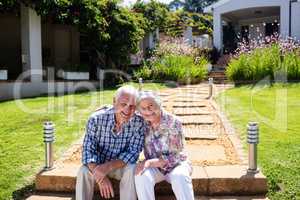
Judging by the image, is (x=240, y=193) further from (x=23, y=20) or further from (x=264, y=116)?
(x=23, y=20)

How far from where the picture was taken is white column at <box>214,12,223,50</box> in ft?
73.9

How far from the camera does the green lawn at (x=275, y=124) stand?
4691 mm

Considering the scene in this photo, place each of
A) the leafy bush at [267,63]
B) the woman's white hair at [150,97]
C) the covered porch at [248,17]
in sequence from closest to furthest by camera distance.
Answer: the woman's white hair at [150,97] < the leafy bush at [267,63] < the covered porch at [248,17]

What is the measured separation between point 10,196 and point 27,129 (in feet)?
8.51

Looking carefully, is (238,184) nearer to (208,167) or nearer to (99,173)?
(208,167)

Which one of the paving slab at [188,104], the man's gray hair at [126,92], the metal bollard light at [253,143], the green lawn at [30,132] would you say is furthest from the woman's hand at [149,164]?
the paving slab at [188,104]

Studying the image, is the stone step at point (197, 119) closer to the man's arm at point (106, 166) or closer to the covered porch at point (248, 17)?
the man's arm at point (106, 166)

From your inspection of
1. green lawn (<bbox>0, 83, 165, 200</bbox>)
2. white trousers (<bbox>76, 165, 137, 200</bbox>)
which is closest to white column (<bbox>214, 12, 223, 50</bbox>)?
green lawn (<bbox>0, 83, 165, 200</bbox>)

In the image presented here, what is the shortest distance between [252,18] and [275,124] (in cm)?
2074

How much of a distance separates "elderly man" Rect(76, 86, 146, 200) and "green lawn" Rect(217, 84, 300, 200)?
156cm

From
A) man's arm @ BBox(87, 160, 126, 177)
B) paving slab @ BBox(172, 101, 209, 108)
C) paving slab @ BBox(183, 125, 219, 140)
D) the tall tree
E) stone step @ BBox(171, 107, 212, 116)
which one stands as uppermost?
the tall tree

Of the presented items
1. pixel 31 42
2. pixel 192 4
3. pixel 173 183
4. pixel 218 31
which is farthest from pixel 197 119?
pixel 192 4

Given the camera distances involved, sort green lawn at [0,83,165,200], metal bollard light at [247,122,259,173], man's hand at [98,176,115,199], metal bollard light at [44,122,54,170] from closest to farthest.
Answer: man's hand at [98,176,115,199] → metal bollard light at [247,122,259,173] → metal bollard light at [44,122,54,170] → green lawn at [0,83,165,200]

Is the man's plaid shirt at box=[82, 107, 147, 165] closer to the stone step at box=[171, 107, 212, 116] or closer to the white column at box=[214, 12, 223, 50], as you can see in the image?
the stone step at box=[171, 107, 212, 116]
